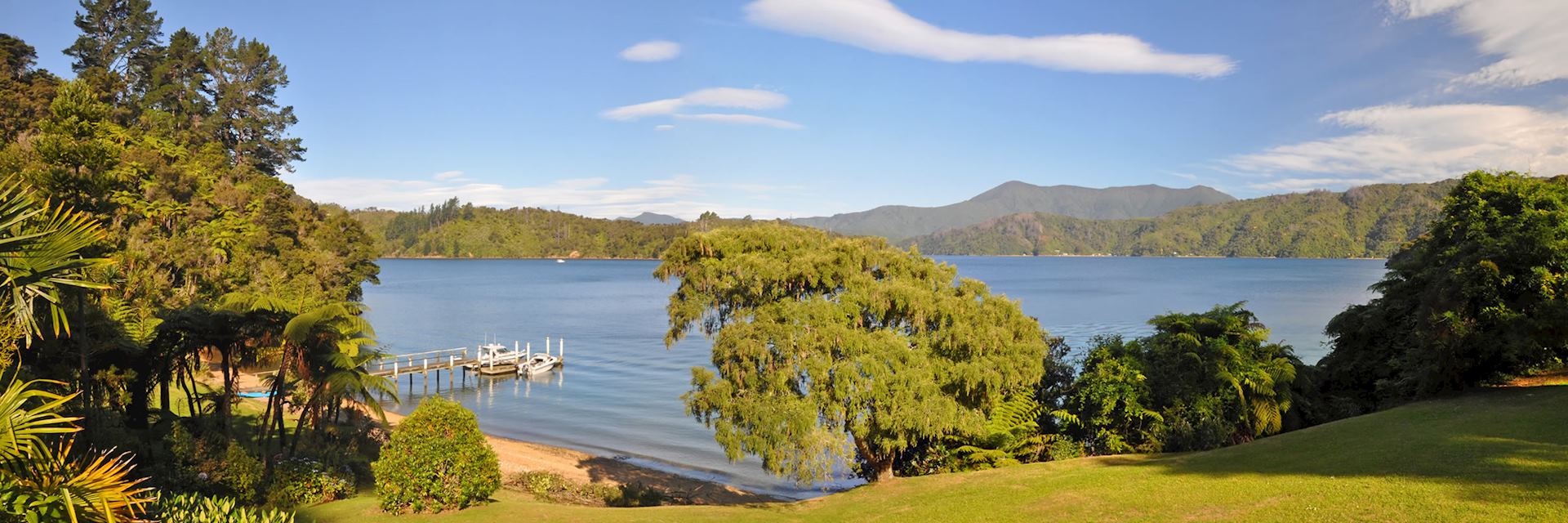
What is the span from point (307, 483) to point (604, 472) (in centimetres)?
1242

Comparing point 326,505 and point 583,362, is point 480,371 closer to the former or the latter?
point 583,362

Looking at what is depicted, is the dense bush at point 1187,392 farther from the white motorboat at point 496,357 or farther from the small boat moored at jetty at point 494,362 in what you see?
Result: the white motorboat at point 496,357

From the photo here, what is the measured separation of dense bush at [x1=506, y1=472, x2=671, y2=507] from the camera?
71.1ft

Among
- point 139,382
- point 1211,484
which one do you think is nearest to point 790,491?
point 1211,484

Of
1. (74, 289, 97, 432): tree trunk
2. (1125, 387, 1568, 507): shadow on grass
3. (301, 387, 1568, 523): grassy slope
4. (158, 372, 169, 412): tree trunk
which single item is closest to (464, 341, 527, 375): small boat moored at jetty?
(158, 372, 169, 412): tree trunk

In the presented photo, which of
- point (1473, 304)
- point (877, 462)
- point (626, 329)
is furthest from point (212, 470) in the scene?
point (626, 329)

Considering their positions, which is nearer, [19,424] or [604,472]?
[19,424]

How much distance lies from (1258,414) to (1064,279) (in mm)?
146637

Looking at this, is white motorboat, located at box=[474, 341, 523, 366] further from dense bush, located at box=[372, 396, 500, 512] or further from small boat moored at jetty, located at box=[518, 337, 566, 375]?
dense bush, located at box=[372, 396, 500, 512]

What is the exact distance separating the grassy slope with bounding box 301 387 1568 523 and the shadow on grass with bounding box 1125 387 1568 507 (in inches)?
1.2

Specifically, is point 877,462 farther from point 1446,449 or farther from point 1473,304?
point 1473,304

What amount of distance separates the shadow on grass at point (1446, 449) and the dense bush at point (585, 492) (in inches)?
473

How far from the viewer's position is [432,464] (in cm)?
1405

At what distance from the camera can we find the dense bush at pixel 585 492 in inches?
853
